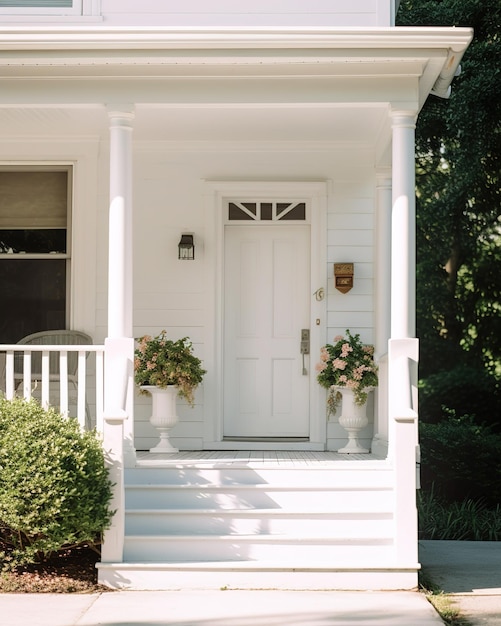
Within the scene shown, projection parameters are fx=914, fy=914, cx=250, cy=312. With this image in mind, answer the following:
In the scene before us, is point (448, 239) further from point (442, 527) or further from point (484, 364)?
point (442, 527)

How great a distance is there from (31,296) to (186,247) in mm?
1430

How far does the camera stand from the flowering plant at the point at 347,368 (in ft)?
24.5

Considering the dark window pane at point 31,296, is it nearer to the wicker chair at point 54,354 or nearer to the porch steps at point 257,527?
the wicker chair at point 54,354

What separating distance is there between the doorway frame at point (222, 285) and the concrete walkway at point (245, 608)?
237 cm

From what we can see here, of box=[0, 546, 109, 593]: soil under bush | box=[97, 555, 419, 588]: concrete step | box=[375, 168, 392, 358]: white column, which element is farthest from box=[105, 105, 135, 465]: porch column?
box=[375, 168, 392, 358]: white column

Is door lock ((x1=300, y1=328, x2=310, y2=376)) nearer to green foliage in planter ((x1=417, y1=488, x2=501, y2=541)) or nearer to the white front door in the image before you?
the white front door

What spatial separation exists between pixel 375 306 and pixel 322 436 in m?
1.22

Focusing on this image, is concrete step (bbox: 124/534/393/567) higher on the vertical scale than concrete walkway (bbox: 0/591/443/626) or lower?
higher

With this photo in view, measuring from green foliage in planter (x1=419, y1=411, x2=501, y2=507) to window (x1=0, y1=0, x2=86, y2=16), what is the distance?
6.61 m

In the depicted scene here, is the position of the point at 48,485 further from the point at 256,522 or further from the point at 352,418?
the point at 352,418

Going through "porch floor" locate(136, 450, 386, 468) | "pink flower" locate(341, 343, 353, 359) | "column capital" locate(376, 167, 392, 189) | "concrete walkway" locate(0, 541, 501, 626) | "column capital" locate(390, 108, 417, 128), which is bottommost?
"concrete walkway" locate(0, 541, 501, 626)

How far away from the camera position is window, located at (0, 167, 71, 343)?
316 inches

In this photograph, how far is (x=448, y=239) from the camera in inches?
573

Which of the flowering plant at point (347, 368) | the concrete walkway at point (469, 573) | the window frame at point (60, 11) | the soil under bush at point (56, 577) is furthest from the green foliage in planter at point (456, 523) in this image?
the window frame at point (60, 11)
